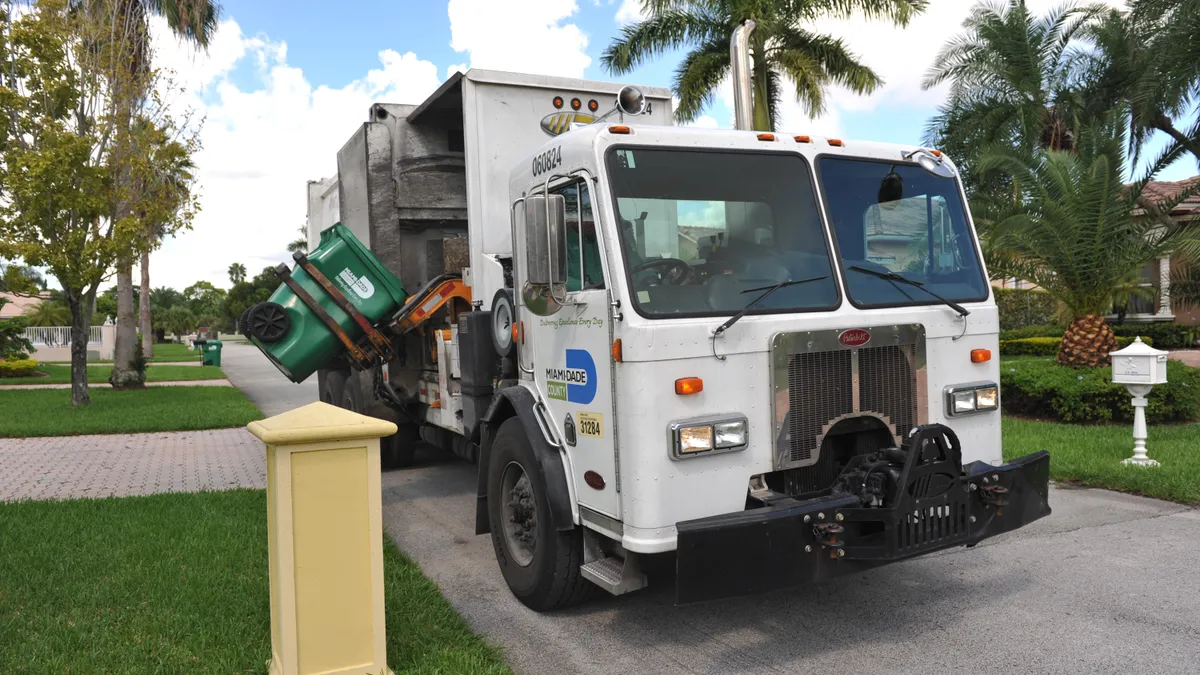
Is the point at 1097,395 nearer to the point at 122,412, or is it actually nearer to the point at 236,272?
the point at 122,412

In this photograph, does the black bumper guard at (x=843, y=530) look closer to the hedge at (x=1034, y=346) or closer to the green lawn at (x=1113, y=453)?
the green lawn at (x=1113, y=453)

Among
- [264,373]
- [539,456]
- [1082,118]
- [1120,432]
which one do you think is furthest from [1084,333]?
[264,373]

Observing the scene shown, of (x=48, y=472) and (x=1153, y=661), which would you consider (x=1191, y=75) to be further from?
(x=48, y=472)

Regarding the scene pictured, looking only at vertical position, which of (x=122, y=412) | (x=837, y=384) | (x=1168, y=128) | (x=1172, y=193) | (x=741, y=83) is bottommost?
(x=122, y=412)

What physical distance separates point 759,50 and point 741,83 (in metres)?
14.4

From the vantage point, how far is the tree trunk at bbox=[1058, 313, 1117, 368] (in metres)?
11.0

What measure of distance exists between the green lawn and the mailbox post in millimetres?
195

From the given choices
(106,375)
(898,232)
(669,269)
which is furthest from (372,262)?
(106,375)

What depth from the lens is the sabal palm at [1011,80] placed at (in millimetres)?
23234

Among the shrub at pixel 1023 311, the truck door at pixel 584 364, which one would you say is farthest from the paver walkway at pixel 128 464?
the shrub at pixel 1023 311

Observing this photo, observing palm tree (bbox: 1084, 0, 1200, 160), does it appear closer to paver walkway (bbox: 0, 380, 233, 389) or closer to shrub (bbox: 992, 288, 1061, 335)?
shrub (bbox: 992, 288, 1061, 335)

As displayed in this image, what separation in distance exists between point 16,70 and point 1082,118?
24.1 meters

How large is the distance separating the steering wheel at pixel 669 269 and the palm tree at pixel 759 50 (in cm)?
1482

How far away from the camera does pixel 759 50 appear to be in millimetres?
18672
